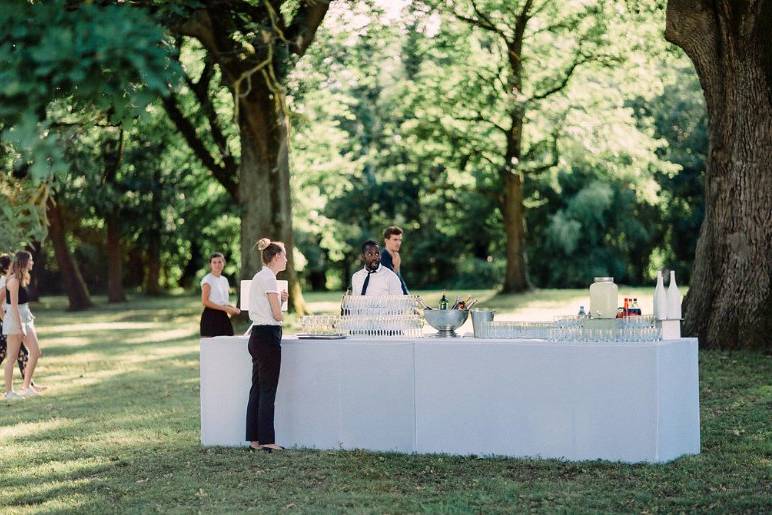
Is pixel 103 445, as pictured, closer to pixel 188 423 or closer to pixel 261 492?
pixel 188 423

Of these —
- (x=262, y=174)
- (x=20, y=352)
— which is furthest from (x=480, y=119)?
(x=20, y=352)

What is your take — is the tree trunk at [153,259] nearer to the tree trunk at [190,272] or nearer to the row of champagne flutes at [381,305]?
the tree trunk at [190,272]

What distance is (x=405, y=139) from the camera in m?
37.5

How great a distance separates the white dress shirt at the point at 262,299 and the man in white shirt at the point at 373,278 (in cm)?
151

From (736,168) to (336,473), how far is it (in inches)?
341

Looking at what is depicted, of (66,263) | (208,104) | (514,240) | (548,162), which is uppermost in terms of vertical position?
(208,104)

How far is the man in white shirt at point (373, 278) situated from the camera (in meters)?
11.1

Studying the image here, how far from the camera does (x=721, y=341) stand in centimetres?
1509

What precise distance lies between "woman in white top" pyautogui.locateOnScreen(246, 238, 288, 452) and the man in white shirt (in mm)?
1448

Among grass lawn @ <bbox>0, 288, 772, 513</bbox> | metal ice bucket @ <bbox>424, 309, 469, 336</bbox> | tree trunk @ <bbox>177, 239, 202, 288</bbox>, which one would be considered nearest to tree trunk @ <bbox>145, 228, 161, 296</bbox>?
tree trunk @ <bbox>177, 239, 202, 288</bbox>

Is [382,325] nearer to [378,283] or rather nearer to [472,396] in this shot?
[472,396]

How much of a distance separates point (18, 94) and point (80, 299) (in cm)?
3652

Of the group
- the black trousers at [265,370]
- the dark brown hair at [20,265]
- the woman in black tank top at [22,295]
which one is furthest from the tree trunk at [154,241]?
the black trousers at [265,370]

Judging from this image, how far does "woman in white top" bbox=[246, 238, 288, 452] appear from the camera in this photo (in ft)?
31.7
